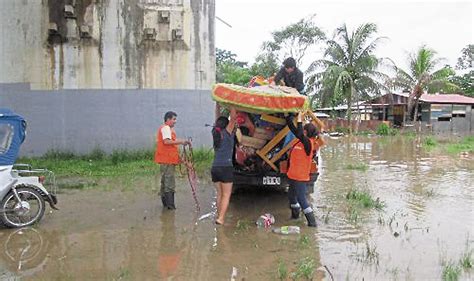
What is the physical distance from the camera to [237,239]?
22.4 ft

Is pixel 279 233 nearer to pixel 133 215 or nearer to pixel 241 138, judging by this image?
pixel 241 138

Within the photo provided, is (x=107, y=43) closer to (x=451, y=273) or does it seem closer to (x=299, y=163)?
(x=299, y=163)

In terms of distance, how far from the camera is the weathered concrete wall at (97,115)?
14.8 metres

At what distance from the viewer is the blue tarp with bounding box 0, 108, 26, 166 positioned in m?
7.20

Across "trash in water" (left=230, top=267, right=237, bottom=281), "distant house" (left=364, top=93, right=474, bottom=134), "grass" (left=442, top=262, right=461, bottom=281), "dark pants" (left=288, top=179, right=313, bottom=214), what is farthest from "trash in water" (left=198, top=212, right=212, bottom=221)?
"distant house" (left=364, top=93, right=474, bottom=134)

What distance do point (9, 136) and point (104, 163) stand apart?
6.75 meters

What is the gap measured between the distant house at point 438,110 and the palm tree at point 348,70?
4949 millimetres

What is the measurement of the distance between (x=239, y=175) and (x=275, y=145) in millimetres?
832

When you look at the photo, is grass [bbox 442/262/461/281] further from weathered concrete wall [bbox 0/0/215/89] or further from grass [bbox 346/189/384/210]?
weathered concrete wall [bbox 0/0/215/89]

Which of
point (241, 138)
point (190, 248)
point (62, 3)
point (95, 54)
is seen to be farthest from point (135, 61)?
point (190, 248)

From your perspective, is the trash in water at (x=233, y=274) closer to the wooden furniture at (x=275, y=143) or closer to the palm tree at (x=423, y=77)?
the wooden furniture at (x=275, y=143)

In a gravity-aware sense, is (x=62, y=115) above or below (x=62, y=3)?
below

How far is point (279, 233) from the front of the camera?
23.5 feet

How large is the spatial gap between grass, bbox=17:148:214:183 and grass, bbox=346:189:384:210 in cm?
427
